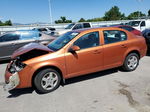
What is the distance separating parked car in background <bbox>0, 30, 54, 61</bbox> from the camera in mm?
7031

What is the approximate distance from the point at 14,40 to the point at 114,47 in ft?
16.0

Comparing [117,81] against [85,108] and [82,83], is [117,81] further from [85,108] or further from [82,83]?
[85,108]

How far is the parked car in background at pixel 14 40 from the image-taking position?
703cm

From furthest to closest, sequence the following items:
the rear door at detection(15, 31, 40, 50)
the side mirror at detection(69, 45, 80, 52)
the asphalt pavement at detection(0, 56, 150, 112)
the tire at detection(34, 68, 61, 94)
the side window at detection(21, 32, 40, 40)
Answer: the side window at detection(21, 32, 40, 40), the rear door at detection(15, 31, 40, 50), the side mirror at detection(69, 45, 80, 52), the tire at detection(34, 68, 61, 94), the asphalt pavement at detection(0, 56, 150, 112)

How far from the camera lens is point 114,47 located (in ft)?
15.4

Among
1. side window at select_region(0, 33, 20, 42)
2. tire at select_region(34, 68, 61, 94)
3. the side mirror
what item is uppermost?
side window at select_region(0, 33, 20, 42)

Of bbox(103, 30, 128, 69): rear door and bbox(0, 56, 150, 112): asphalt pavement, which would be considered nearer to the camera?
bbox(0, 56, 150, 112): asphalt pavement

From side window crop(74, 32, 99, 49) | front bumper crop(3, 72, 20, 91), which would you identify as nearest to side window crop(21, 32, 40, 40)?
side window crop(74, 32, 99, 49)

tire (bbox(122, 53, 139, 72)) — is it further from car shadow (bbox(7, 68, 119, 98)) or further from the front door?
the front door

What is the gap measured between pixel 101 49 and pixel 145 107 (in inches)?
77.1

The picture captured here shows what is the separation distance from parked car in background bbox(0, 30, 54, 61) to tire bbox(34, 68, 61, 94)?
358 centimetres

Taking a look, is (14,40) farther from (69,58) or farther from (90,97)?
(90,97)

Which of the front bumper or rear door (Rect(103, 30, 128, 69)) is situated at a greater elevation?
rear door (Rect(103, 30, 128, 69))

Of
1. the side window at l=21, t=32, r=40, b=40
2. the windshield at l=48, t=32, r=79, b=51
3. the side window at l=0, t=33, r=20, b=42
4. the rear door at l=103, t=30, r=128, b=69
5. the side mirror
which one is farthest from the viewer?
the side window at l=21, t=32, r=40, b=40
